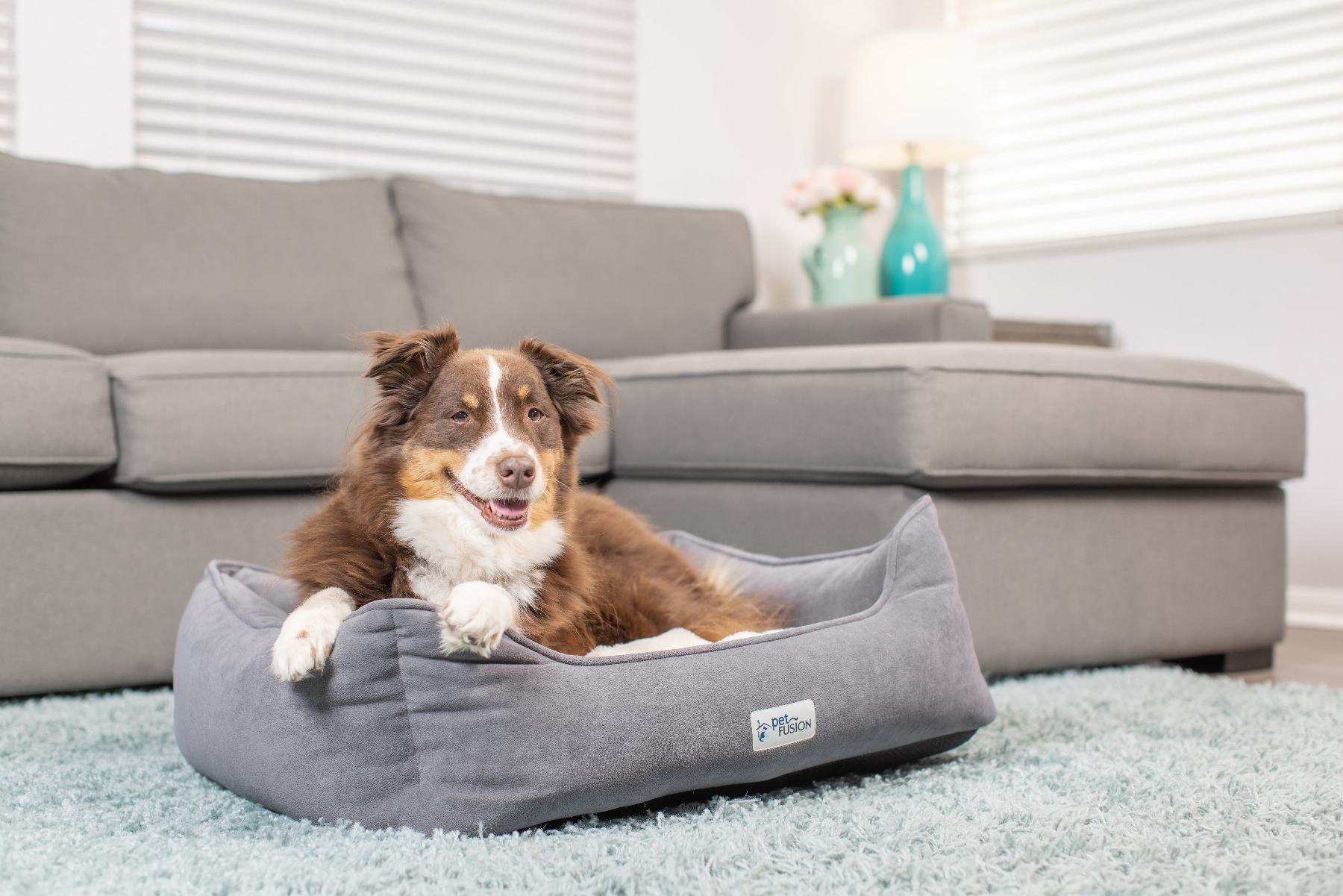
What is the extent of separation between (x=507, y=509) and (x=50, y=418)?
4.09 ft

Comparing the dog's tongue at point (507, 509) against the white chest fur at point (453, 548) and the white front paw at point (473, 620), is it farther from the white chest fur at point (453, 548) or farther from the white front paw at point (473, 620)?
the white front paw at point (473, 620)

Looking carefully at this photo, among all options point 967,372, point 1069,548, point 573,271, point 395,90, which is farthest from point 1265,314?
point 395,90

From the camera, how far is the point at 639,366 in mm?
2969

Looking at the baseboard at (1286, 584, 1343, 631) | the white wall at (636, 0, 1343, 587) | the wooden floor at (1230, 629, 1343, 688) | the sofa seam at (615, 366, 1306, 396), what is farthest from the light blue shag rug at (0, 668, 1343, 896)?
the white wall at (636, 0, 1343, 587)

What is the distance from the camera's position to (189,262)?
312cm

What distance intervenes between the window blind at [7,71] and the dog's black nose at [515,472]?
2977 mm

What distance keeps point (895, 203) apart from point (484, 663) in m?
4.40

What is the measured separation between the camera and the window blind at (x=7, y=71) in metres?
3.52

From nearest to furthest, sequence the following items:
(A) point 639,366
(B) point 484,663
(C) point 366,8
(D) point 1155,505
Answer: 1. (B) point 484,663
2. (D) point 1155,505
3. (A) point 639,366
4. (C) point 366,8

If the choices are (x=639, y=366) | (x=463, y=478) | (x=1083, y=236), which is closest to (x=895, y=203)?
(x=1083, y=236)

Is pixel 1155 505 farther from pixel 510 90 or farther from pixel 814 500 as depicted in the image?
pixel 510 90

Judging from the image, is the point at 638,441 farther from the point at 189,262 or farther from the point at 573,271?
the point at 189,262

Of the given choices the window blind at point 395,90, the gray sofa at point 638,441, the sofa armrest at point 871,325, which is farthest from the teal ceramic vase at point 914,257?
the window blind at point 395,90

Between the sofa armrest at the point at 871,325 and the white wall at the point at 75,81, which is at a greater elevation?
the white wall at the point at 75,81
